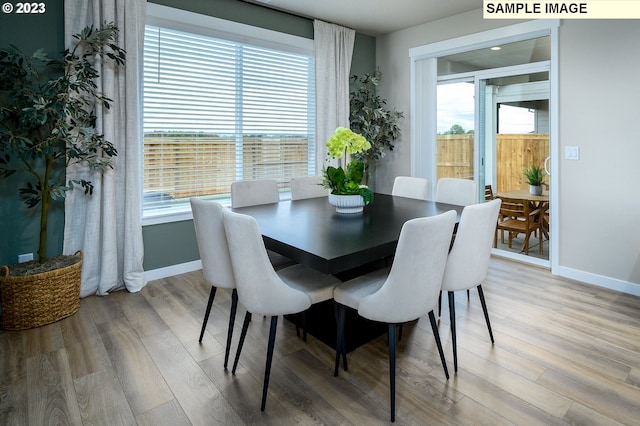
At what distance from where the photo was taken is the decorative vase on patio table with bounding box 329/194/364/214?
254cm

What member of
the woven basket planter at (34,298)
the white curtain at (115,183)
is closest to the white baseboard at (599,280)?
the white curtain at (115,183)

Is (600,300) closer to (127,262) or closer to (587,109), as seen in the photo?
(587,109)

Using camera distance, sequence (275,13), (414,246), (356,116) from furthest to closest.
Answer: (356,116), (275,13), (414,246)

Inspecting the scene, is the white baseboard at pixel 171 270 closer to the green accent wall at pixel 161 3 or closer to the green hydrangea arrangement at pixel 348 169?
the green accent wall at pixel 161 3

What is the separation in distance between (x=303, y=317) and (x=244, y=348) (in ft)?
1.33

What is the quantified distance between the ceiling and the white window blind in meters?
0.49

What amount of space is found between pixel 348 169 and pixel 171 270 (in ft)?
7.01

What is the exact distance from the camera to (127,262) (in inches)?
130

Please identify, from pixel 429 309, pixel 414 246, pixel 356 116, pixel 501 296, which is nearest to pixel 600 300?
pixel 501 296

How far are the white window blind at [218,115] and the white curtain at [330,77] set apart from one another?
0.49ft

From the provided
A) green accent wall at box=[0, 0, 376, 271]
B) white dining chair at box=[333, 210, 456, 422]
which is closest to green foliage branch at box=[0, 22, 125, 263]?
green accent wall at box=[0, 0, 376, 271]

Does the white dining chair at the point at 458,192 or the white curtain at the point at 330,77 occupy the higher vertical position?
the white curtain at the point at 330,77

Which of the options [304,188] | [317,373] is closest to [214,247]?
[317,373]

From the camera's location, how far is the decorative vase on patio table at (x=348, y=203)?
2.54 metres
